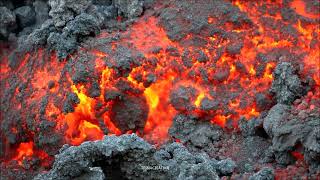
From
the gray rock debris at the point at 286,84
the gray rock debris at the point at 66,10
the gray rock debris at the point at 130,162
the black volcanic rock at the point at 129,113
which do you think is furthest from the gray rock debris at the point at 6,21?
the gray rock debris at the point at 286,84

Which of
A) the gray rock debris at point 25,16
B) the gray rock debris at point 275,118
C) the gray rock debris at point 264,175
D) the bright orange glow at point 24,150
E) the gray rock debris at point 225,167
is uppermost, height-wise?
the gray rock debris at point 25,16

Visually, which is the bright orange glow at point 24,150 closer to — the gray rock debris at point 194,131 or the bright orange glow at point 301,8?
the gray rock debris at point 194,131

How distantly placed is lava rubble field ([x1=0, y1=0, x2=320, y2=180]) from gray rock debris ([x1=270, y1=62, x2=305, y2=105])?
17 mm

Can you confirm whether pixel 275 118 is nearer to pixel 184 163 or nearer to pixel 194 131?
pixel 194 131

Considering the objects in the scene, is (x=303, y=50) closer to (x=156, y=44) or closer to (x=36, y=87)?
(x=156, y=44)

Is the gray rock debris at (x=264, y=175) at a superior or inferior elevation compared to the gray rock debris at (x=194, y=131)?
inferior

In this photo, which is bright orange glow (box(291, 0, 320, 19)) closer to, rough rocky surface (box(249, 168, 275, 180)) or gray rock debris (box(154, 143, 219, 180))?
gray rock debris (box(154, 143, 219, 180))

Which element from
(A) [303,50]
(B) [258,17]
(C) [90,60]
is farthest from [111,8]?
(A) [303,50]

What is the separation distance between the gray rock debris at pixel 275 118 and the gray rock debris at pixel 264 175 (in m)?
0.83

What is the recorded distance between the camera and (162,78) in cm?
918

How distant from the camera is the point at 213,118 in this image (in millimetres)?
8898

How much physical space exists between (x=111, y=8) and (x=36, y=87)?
2.17 meters

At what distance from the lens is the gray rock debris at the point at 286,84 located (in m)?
8.38

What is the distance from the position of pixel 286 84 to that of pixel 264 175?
2.02 meters
